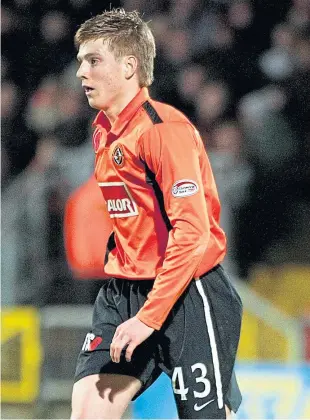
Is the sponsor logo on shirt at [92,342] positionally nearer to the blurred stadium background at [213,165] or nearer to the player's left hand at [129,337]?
the player's left hand at [129,337]

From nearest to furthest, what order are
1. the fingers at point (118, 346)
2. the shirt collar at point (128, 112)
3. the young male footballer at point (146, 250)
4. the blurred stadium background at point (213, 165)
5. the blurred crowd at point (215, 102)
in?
the fingers at point (118, 346) → the young male footballer at point (146, 250) → the shirt collar at point (128, 112) → the blurred stadium background at point (213, 165) → the blurred crowd at point (215, 102)

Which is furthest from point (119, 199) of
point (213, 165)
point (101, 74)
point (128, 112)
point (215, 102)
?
point (215, 102)

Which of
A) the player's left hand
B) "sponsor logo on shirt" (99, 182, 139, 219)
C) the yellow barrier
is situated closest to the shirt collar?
"sponsor logo on shirt" (99, 182, 139, 219)

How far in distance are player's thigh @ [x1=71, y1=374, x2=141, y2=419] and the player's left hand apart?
0.67ft

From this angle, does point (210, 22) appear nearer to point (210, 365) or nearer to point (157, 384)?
point (157, 384)

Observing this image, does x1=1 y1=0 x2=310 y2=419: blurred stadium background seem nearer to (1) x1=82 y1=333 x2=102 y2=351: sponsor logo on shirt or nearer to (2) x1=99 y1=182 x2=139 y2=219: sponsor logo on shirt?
(1) x1=82 y1=333 x2=102 y2=351: sponsor logo on shirt

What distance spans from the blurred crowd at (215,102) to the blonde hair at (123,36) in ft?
6.91

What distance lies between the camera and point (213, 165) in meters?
4.74

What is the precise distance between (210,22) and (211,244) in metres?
2.79

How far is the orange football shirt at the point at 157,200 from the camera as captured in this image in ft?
7.76

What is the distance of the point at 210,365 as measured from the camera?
253 centimetres

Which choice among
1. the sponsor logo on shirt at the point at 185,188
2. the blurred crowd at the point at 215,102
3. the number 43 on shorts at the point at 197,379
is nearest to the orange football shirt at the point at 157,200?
the sponsor logo on shirt at the point at 185,188

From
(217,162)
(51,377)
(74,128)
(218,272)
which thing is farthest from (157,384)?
(218,272)

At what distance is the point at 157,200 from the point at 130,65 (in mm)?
399
